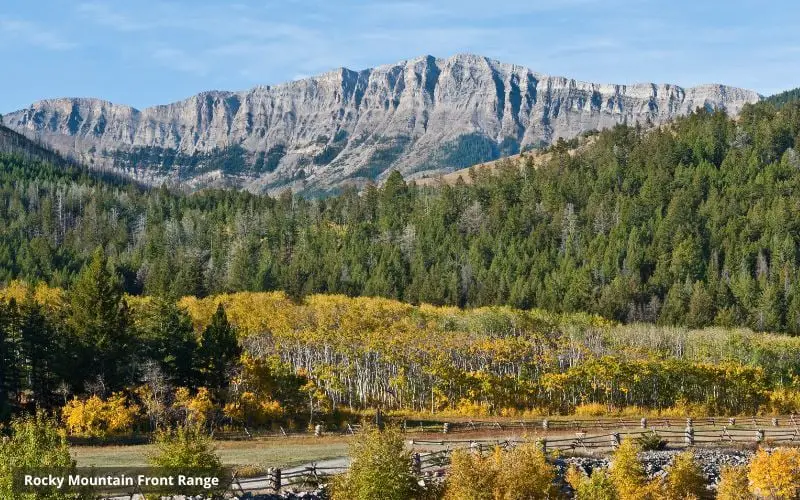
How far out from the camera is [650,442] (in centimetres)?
5969

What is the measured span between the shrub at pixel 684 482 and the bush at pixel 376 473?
15214 mm

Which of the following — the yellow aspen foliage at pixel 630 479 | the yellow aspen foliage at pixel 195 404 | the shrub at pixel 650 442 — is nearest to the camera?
the yellow aspen foliage at pixel 630 479

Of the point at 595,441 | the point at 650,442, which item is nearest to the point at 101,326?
the point at 595,441

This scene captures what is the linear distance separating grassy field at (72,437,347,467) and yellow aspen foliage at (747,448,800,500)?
2617 cm

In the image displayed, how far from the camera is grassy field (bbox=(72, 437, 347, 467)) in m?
47.6

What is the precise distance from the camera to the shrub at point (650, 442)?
2335 inches

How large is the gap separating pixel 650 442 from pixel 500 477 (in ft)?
83.2

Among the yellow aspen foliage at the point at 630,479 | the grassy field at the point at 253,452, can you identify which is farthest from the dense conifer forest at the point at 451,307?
the yellow aspen foliage at the point at 630,479

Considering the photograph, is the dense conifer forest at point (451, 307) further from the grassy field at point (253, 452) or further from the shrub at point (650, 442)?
the shrub at point (650, 442)

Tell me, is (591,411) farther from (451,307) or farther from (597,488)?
(451,307)

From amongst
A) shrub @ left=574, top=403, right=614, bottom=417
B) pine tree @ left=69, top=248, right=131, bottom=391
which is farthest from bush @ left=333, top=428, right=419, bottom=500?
shrub @ left=574, top=403, right=614, bottom=417

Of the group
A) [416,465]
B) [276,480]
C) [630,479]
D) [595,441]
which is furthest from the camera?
[595,441]

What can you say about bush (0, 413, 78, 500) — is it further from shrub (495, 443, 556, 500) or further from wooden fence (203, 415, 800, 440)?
wooden fence (203, 415, 800, 440)

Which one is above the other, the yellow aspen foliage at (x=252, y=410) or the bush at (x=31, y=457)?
the bush at (x=31, y=457)
